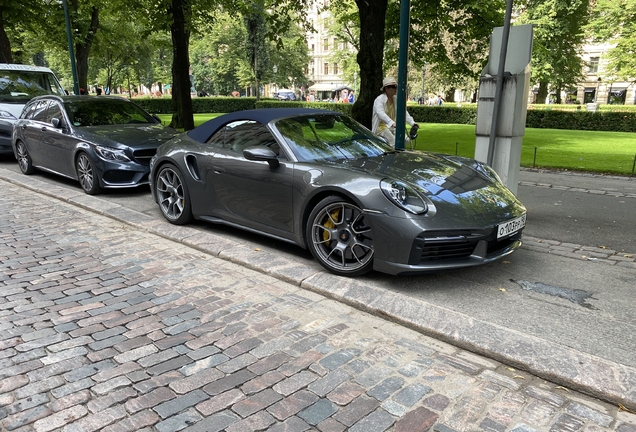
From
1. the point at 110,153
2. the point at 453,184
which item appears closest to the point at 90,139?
the point at 110,153

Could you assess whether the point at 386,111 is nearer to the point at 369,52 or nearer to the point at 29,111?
the point at 369,52

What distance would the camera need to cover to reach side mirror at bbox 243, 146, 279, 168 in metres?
4.71

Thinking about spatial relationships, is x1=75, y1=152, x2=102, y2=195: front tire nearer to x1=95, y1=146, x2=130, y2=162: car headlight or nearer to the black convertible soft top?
x1=95, y1=146, x2=130, y2=162: car headlight

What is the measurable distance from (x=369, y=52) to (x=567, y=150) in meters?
8.01

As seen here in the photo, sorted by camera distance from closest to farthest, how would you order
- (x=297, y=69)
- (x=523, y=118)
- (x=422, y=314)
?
(x=422, y=314) < (x=523, y=118) < (x=297, y=69)

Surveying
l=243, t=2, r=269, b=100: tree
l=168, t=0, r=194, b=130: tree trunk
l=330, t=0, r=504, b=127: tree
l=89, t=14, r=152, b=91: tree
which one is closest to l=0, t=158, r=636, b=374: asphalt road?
l=330, t=0, r=504, b=127: tree

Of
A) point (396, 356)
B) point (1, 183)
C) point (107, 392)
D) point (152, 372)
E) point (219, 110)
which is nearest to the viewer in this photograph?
point (107, 392)

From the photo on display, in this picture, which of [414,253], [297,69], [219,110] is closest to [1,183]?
[414,253]

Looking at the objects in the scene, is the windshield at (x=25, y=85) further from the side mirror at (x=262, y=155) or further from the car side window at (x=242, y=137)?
the side mirror at (x=262, y=155)

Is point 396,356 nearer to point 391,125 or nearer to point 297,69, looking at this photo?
point 391,125

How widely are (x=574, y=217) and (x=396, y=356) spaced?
191 inches

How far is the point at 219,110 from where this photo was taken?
46.1 metres

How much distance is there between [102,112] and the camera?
28.9ft

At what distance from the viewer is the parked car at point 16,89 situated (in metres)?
11.3
